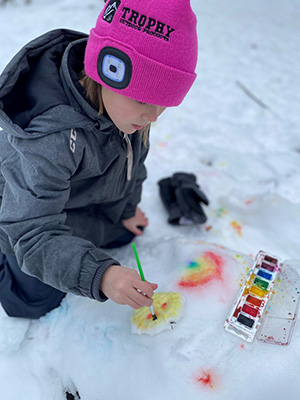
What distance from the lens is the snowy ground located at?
2.97ft

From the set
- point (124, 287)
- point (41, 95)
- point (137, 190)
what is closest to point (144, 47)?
point (41, 95)

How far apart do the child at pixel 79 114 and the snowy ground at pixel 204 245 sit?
0.21 meters

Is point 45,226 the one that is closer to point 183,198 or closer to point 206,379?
point 206,379

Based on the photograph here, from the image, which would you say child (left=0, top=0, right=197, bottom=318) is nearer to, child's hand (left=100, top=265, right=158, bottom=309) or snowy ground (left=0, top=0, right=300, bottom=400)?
child's hand (left=100, top=265, right=158, bottom=309)

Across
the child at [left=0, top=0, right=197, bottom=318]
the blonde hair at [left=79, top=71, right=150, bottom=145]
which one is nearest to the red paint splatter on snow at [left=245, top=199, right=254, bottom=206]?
the child at [left=0, top=0, right=197, bottom=318]

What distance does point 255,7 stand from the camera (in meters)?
3.87

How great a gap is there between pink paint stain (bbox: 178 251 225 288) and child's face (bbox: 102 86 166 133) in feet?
1.59

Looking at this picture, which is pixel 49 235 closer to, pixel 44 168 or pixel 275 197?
pixel 44 168

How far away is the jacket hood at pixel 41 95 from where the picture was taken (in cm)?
87

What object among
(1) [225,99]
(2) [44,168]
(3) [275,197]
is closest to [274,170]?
(3) [275,197]

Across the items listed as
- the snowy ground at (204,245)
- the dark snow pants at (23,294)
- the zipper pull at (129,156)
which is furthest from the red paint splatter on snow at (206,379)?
the zipper pull at (129,156)

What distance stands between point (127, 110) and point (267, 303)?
652 millimetres

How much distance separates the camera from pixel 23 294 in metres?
1.12

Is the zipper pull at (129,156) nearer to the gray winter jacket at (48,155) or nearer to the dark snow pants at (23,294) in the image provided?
the gray winter jacket at (48,155)
